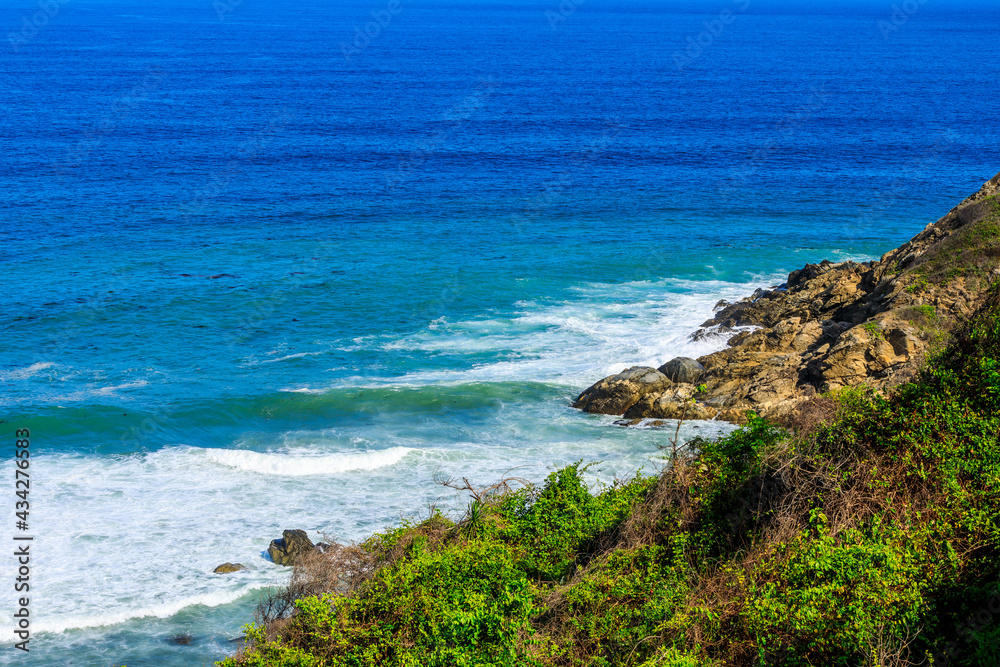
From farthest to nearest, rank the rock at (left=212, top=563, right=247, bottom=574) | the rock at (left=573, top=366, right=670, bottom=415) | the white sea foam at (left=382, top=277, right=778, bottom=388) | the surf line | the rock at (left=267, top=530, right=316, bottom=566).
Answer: the white sea foam at (left=382, top=277, right=778, bottom=388)
the rock at (left=573, top=366, right=670, bottom=415)
the rock at (left=267, top=530, right=316, bottom=566)
the rock at (left=212, top=563, right=247, bottom=574)
the surf line

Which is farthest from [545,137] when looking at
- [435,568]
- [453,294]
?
[435,568]

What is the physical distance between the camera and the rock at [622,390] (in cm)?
2497

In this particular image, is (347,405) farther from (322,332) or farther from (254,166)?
(254,166)

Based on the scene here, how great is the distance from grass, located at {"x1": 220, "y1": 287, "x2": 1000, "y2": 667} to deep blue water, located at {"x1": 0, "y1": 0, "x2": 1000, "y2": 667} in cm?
583

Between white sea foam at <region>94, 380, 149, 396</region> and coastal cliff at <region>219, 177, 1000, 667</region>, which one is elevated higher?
white sea foam at <region>94, 380, 149, 396</region>

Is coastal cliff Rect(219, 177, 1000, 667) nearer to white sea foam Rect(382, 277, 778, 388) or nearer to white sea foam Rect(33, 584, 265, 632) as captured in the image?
white sea foam Rect(33, 584, 265, 632)

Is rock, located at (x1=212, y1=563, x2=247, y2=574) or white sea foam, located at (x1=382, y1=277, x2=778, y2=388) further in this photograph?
white sea foam, located at (x1=382, y1=277, x2=778, y2=388)

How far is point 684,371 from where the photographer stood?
2523 centimetres

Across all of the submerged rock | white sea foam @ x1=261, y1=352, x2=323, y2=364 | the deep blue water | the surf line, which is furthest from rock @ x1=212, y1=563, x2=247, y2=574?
white sea foam @ x1=261, y1=352, x2=323, y2=364

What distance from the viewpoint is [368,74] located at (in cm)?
9931

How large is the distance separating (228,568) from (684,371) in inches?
579

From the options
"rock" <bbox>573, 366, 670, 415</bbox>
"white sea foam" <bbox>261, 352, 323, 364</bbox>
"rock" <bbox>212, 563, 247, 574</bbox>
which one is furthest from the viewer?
"white sea foam" <bbox>261, 352, 323, 364</bbox>

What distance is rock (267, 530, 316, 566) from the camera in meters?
17.6

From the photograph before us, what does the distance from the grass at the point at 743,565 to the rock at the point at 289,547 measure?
4912mm
